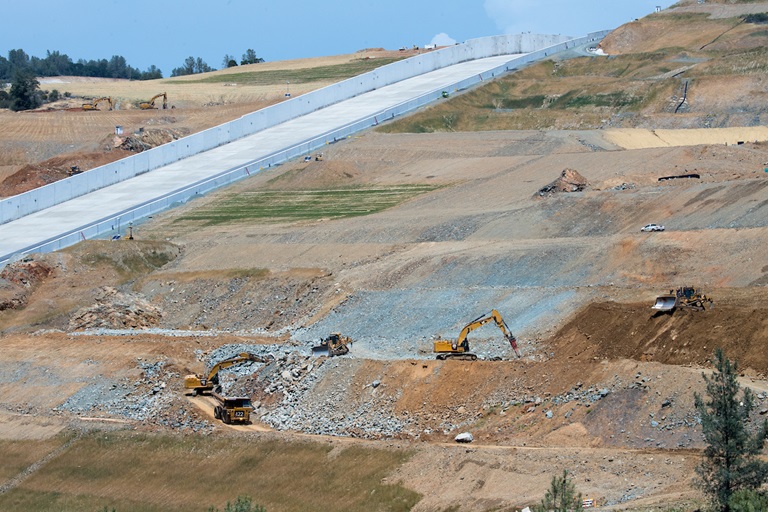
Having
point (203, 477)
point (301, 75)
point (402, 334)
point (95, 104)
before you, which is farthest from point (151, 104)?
point (203, 477)

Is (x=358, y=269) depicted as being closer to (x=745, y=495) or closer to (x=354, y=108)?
(x=745, y=495)

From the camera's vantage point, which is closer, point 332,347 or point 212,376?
point 212,376

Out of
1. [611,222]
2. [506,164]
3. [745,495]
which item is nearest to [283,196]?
[506,164]

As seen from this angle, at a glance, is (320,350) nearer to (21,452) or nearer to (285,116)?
(21,452)

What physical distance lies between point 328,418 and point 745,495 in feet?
57.1

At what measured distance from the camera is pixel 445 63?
337ft

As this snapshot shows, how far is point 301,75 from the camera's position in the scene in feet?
372

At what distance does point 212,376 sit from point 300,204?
27.6 meters

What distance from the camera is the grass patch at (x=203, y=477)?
31.6m

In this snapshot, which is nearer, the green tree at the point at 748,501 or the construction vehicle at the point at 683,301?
the green tree at the point at 748,501

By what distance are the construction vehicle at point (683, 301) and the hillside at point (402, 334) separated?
0.87 ft

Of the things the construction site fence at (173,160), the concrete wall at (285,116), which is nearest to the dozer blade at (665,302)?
the construction site fence at (173,160)

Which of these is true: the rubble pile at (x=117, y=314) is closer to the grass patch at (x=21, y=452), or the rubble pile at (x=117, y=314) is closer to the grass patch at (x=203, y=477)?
the grass patch at (x=21, y=452)

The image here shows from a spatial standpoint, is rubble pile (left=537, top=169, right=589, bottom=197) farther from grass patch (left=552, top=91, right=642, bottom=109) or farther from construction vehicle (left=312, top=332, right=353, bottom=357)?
grass patch (left=552, top=91, right=642, bottom=109)
